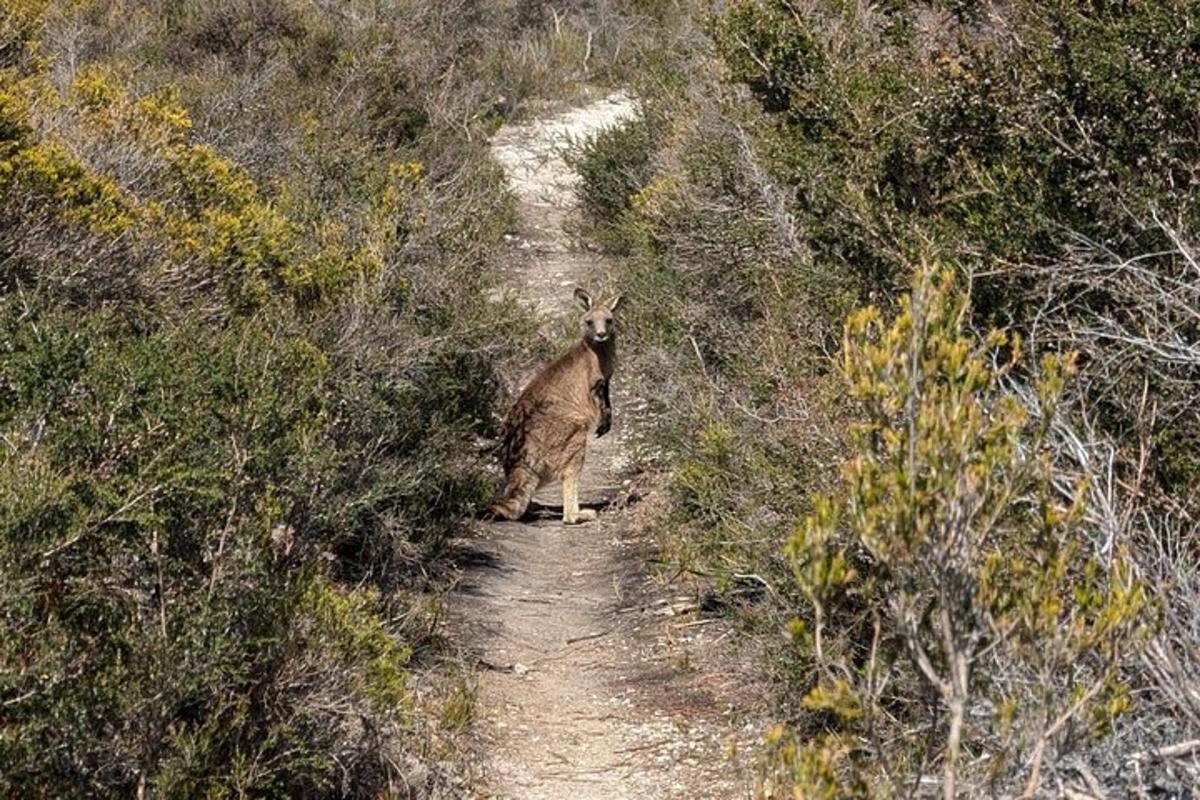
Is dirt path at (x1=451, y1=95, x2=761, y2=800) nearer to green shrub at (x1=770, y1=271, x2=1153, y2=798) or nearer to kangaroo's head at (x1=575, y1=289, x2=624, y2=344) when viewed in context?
kangaroo's head at (x1=575, y1=289, x2=624, y2=344)

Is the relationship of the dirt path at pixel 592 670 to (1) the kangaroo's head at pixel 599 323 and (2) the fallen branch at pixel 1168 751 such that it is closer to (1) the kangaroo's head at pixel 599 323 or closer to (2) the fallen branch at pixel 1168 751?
(1) the kangaroo's head at pixel 599 323

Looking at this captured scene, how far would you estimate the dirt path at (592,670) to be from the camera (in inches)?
307

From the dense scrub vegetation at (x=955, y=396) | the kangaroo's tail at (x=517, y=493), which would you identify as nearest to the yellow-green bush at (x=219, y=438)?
the kangaroo's tail at (x=517, y=493)

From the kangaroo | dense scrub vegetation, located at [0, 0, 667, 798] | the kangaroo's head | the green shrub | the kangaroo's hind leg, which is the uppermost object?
the green shrub

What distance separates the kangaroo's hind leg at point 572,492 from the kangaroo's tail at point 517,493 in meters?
0.33

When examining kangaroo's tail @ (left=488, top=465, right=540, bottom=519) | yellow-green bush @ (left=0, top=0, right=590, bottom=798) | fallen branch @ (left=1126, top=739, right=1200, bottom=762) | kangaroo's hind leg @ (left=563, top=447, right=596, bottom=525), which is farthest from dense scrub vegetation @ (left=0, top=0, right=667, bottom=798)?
fallen branch @ (left=1126, top=739, right=1200, bottom=762)

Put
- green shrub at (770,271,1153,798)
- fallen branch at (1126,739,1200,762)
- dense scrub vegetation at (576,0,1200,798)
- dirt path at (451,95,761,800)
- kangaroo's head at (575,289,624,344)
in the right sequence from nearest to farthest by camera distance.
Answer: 1. green shrub at (770,271,1153,798)
2. dense scrub vegetation at (576,0,1200,798)
3. fallen branch at (1126,739,1200,762)
4. dirt path at (451,95,761,800)
5. kangaroo's head at (575,289,624,344)

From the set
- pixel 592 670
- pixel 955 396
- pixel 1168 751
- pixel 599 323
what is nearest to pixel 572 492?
pixel 599 323

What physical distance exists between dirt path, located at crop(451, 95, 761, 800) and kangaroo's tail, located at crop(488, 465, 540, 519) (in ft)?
0.42

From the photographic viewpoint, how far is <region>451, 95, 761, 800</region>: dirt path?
7.79m

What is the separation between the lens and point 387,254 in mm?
11703

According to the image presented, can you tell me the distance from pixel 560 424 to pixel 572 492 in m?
0.58

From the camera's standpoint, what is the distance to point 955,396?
12.7ft

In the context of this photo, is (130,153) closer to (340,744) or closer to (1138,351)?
(340,744)
